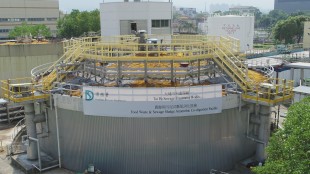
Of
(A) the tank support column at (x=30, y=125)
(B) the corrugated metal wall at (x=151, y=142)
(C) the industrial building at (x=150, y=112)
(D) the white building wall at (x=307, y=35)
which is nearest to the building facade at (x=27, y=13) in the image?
(D) the white building wall at (x=307, y=35)

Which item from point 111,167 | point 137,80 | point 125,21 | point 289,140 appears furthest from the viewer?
point 125,21

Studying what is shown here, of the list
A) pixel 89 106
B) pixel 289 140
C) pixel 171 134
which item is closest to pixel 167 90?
pixel 171 134

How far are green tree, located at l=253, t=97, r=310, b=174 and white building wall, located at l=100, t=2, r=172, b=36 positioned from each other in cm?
3395

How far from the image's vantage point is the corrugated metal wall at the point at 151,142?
19.1 metres

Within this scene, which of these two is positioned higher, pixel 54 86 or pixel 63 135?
pixel 54 86

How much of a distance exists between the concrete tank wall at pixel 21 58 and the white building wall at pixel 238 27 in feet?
133

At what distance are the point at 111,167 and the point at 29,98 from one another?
241 inches

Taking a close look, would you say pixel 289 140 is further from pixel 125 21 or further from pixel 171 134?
pixel 125 21

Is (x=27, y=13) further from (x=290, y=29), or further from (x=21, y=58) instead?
(x=290, y=29)

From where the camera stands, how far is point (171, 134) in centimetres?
1909

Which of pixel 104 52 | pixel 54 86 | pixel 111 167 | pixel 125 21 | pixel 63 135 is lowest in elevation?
pixel 111 167

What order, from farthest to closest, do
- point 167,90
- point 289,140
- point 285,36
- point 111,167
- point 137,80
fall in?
point 285,36 < point 137,80 < point 111,167 < point 167,90 < point 289,140

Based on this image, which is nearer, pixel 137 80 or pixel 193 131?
pixel 193 131

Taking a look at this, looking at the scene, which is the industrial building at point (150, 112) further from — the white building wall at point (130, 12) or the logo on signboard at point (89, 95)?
the white building wall at point (130, 12)
